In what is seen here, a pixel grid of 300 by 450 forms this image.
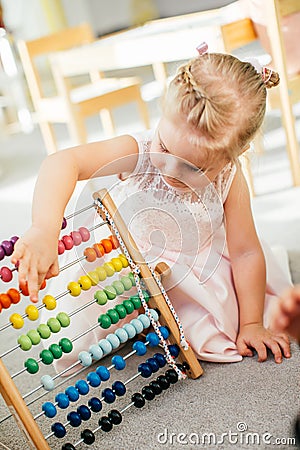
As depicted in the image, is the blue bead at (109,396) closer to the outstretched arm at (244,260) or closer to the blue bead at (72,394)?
the blue bead at (72,394)

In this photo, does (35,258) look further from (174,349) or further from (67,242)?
(174,349)

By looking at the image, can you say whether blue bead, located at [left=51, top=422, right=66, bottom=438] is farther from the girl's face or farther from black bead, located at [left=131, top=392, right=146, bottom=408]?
the girl's face

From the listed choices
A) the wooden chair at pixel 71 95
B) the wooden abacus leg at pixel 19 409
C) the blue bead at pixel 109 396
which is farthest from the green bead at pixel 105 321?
the wooden chair at pixel 71 95

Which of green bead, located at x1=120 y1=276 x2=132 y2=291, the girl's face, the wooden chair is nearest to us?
the girl's face

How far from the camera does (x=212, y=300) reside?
1.15 m

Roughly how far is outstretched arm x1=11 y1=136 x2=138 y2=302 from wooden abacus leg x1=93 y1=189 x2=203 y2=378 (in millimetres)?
59

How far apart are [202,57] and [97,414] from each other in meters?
0.58

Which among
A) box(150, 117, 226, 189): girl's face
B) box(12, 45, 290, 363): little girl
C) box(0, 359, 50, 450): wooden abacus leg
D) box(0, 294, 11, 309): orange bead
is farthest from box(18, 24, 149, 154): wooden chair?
box(0, 359, 50, 450): wooden abacus leg

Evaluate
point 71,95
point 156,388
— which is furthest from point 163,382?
point 71,95

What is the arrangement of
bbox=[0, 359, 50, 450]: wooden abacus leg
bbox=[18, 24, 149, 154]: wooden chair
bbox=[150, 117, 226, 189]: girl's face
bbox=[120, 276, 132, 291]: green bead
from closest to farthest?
bbox=[0, 359, 50, 450]: wooden abacus leg
bbox=[150, 117, 226, 189]: girl's face
bbox=[120, 276, 132, 291]: green bead
bbox=[18, 24, 149, 154]: wooden chair

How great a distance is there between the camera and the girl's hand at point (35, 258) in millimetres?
854

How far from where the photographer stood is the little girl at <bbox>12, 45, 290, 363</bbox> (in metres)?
0.94

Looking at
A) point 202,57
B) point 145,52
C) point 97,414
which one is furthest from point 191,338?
point 145,52

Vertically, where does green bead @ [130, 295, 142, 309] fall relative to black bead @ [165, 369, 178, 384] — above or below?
above
